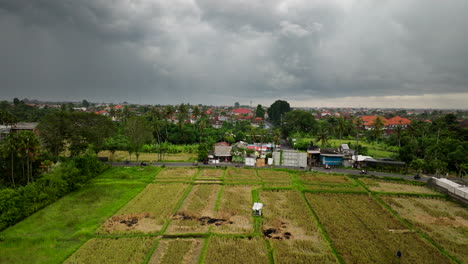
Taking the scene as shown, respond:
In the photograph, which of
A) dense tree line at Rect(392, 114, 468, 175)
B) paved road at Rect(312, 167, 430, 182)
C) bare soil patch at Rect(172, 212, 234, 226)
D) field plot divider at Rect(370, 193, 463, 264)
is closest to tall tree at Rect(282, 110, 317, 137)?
dense tree line at Rect(392, 114, 468, 175)

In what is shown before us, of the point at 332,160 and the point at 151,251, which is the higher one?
the point at 332,160

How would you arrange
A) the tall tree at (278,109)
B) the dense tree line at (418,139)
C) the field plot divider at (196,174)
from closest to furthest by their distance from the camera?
the field plot divider at (196,174) → the dense tree line at (418,139) → the tall tree at (278,109)

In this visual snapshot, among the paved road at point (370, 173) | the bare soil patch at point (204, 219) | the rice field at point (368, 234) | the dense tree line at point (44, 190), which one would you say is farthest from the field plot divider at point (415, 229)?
the dense tree line at point (44, 190)

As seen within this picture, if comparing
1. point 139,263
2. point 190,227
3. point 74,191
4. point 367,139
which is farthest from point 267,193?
point 367,139

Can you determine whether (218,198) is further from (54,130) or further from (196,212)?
(54,130)

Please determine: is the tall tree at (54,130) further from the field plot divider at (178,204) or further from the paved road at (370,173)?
the paved road at (370,173)

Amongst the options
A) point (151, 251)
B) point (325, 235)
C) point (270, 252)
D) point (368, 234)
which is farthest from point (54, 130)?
point (368, 234)

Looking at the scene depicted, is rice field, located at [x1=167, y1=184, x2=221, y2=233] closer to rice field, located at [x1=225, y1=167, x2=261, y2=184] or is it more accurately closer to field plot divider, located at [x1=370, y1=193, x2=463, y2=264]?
rice field, located at [x1=225, y1=167, x2=261, y2=184]
